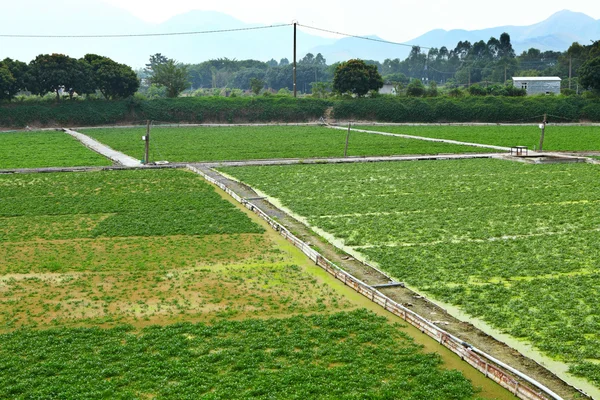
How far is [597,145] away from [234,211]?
3257 cm

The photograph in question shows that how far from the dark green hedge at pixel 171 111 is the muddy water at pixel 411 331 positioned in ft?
170

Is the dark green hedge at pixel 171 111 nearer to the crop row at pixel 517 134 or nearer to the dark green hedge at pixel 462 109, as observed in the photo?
the dark green hedge at pixel 462 109

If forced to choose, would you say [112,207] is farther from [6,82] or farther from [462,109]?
[462,109]

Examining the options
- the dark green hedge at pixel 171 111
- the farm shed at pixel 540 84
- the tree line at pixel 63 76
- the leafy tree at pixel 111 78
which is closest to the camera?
the dark green hedge at pixel 171 111

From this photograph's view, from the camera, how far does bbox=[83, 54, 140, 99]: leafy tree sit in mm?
74562

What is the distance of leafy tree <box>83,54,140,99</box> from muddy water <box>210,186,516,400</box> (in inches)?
2220

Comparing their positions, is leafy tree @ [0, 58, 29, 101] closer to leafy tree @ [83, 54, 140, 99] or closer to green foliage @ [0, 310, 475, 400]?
leafy tree @ [83, 54, 140, 99]

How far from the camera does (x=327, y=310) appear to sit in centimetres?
1641

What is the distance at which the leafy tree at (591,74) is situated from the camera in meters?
73.8

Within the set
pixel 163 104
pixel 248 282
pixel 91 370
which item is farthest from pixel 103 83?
pixel 91 370

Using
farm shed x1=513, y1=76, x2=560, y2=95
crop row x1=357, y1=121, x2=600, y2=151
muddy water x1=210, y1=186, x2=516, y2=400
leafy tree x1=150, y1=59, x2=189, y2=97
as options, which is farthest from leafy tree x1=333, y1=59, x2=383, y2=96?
muddy water x1=210, y1=186, x2=516, y2=400

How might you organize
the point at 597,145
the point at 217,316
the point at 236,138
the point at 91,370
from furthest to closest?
the point at 236,138 → the point at 597,145 → the point at 217,316 → the point at 91,370

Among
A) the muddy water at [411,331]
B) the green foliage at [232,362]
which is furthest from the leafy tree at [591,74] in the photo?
the green foliage at [232,362]

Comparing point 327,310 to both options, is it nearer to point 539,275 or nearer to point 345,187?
point 539,275
